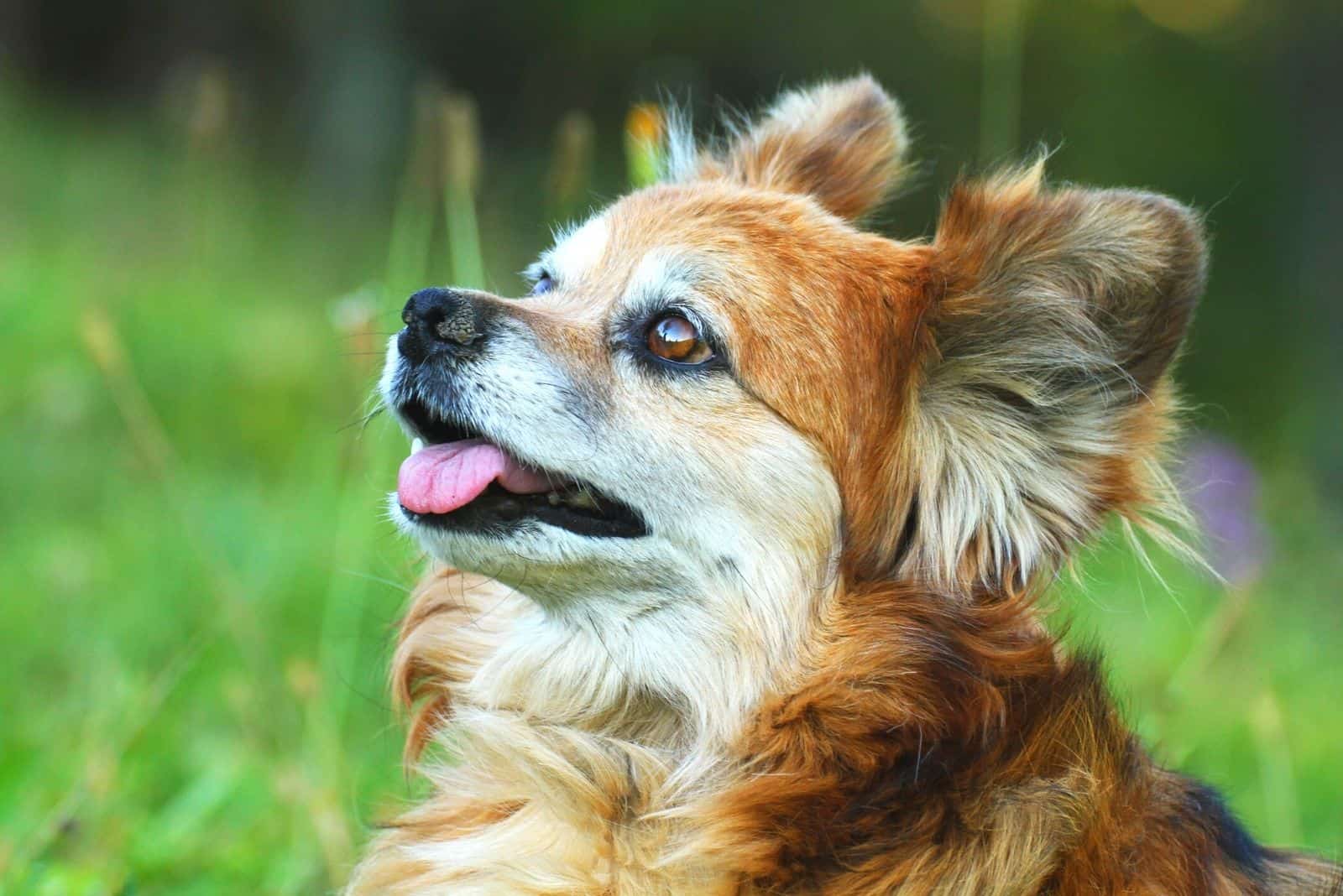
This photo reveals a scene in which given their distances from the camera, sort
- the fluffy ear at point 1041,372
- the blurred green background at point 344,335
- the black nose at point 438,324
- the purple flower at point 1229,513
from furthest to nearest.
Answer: the purple flower at point 1229,513 → the blurred green background at point 344,335 → the black nose at point 438,324 → the fluffy ear at point 1041,372

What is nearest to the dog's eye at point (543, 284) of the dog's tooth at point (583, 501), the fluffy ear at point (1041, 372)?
the dog's tooth at point (583, 501)

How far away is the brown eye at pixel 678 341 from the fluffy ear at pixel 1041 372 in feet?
1.82

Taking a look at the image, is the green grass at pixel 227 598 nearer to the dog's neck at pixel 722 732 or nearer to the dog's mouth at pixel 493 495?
the dog's neck at pixel 722 732

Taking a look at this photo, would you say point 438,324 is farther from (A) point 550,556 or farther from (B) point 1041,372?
(B) point 1041,372

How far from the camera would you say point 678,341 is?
3680 millimetres

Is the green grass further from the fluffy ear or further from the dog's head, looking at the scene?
the dog's head

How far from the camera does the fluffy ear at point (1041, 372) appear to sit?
131 inches

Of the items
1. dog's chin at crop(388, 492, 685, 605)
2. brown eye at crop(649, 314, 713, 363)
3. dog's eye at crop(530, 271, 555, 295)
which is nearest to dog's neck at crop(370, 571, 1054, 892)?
dog's chin at crop(388, 492, 685, 605)

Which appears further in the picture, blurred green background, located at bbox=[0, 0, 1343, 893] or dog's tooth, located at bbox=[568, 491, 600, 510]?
blurred green background, located at bbox=[0, 0, 1343, 893]

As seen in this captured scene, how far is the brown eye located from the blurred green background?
1048 millimetres

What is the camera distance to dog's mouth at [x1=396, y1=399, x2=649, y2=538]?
3.44 metres

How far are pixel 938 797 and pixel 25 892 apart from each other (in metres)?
2.32

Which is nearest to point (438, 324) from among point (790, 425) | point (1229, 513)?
point (790, 425)

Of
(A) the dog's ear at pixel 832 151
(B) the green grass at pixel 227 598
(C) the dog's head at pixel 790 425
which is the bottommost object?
(B) the green grass at pixel 227 598
